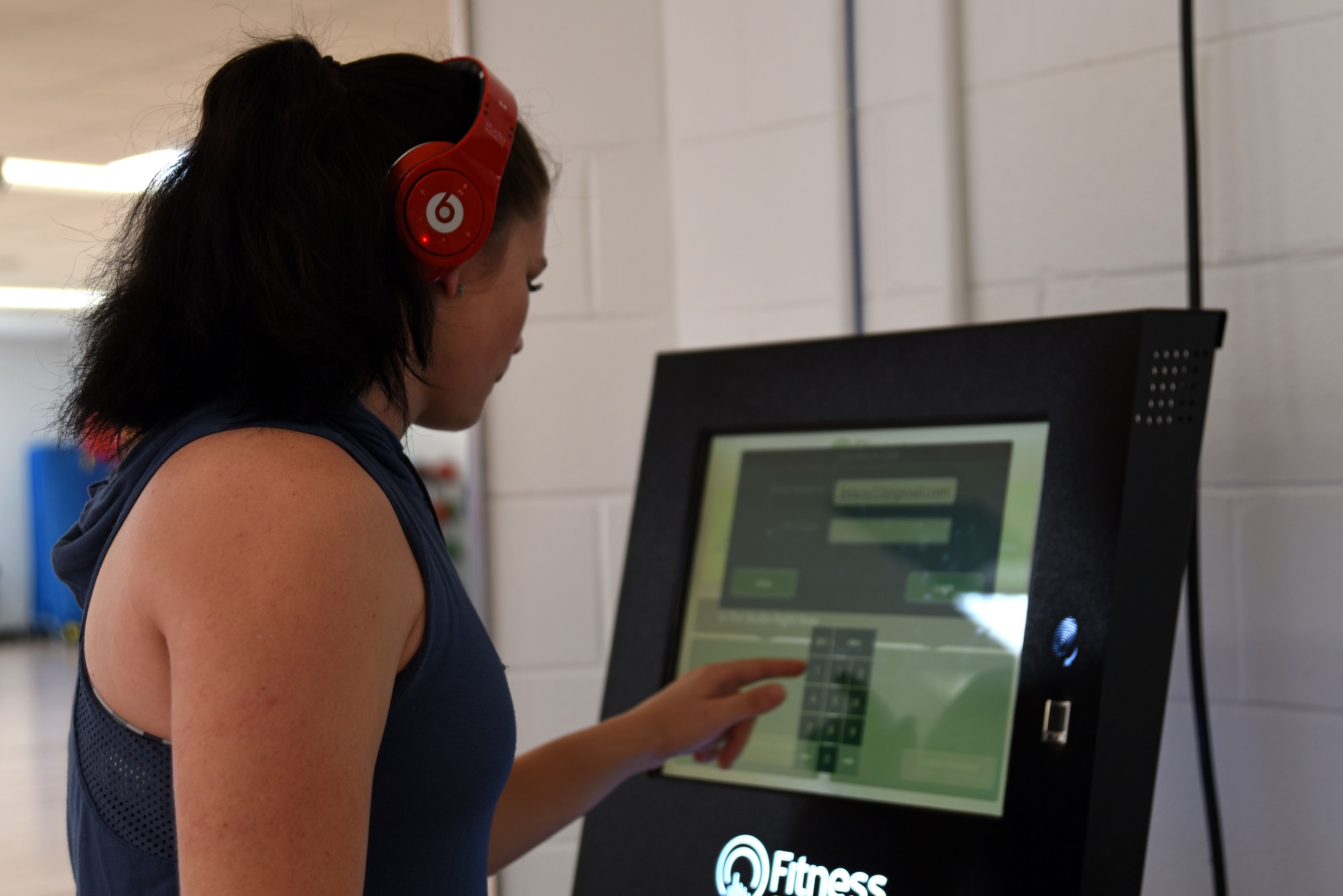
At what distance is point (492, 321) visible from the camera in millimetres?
826

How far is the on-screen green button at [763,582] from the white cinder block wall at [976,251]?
0.40 meters

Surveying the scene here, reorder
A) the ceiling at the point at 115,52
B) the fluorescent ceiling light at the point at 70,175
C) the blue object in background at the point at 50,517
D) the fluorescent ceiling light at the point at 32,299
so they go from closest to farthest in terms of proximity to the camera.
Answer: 1. the ceiling at the point at 115,52
2. the fluorescent ceiling light at the point at 70,175
3. the fluorescent ceiling light at the point at 32,299
4. the blue object in background at the point at 50,517

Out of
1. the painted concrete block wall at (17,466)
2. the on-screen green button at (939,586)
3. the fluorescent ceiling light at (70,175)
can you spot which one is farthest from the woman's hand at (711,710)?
Answer: the painted concrete block wall at (17,466)

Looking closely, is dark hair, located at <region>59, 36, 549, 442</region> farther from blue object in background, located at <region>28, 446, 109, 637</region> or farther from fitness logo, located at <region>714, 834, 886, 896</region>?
blue object in background, located at <region>28, 446, 109, 637</region>

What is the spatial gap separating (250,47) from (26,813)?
476 centimetres

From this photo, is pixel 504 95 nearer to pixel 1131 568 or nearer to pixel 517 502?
pixel 1131 568

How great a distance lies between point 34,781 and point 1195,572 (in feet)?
17.6

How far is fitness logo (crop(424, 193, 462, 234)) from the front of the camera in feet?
2.34

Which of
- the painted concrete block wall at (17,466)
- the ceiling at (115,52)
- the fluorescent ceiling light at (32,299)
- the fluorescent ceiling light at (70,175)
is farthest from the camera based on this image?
the painted concrete block wall at (17,466)

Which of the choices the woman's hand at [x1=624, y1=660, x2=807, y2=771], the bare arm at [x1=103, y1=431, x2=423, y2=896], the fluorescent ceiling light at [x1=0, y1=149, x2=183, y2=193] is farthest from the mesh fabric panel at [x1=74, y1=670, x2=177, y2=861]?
the fluorescent ceiling light at [x1=0, y1=149, x2=183, y2=193]

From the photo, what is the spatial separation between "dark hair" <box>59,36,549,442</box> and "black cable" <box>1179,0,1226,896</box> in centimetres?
69

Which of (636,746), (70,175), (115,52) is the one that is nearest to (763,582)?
(636,746)

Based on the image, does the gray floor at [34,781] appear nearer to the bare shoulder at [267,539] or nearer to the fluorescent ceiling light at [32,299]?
the fluorescent ceiling light at [32,299]

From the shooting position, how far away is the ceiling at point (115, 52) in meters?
3.76
